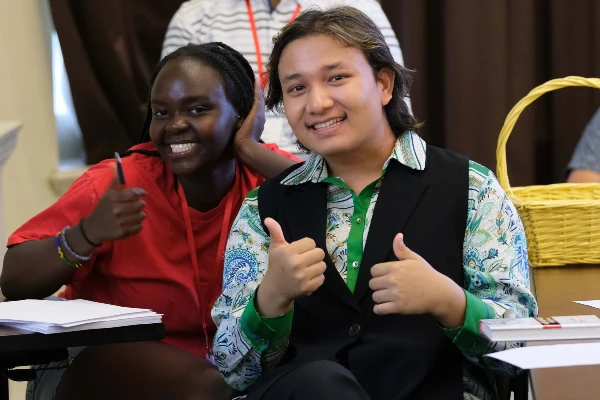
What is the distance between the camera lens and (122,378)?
1.80m

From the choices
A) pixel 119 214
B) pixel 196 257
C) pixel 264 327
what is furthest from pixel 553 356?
pixel 196 257

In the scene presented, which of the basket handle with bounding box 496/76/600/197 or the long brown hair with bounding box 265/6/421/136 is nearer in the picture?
the long brown hair with bounding box 265/6/421/136

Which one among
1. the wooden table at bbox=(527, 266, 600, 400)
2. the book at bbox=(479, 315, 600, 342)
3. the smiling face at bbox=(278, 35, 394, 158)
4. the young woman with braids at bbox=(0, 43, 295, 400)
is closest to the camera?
the wooden table at bbox=(527, 266, 600, 400)

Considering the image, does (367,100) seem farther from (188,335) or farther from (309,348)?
(188,335)

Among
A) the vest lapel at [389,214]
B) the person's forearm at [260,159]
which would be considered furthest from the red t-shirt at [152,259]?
the vest lapel at [389,214]

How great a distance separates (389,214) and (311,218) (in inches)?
5.8

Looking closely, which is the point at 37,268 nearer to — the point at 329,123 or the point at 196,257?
the point at 196,257

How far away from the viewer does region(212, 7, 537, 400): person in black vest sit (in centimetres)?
153

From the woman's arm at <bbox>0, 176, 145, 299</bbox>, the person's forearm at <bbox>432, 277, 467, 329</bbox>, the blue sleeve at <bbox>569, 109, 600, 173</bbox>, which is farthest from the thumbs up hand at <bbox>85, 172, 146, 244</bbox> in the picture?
the blue sleeve at <bbox>569, 109, 600, 173</bbox>

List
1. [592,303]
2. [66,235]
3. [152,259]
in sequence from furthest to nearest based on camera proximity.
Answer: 1. [152,259]
2. [66,235]
3. [592,303]

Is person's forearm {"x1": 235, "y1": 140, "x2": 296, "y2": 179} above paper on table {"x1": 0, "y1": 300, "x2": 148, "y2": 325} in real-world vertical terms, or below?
above

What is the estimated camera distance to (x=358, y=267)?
1672mm

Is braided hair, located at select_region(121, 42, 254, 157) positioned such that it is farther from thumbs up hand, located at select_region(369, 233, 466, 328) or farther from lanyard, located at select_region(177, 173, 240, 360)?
thumbs up hand, located at select_region(369, 233, 466, 328)

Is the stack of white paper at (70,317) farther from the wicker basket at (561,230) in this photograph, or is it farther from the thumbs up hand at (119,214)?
the wicker basket at (561,230)
